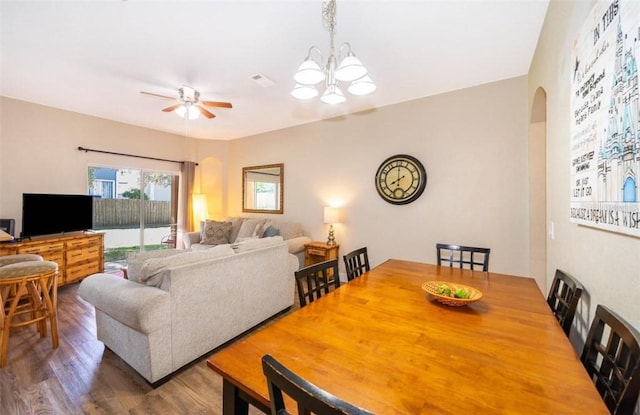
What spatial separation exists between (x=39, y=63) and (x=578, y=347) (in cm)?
518

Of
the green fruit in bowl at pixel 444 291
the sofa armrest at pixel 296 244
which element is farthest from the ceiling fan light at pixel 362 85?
the sofa armrest at pixel 296 244

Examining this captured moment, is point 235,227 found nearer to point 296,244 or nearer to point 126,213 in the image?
point 296,244

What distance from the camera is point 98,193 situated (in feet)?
15.5

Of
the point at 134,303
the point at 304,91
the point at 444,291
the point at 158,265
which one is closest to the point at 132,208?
the point at 158,265

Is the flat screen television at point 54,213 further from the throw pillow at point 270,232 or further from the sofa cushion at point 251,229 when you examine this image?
the throw pillow at point 270,232

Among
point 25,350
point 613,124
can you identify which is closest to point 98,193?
point 25,350

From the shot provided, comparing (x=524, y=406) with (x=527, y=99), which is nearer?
(x=524, y=406)

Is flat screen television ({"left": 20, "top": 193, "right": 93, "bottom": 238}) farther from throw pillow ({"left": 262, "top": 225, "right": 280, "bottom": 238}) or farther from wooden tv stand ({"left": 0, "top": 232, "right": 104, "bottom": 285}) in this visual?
throw pillow ({"left": 262, "top": 225, "right": 280, "bottom": 238})

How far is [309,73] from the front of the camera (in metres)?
→ 1.65

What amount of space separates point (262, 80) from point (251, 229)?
2.77 metres

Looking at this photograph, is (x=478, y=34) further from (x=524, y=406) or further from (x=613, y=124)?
(x=524, y=406)

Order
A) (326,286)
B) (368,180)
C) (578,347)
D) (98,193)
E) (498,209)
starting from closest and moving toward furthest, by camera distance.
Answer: (578,347)
(326,286)
(498,209)
(368,180)
(98,193)

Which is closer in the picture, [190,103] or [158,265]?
[158,265]

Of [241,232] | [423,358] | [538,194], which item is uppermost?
[538,194]
